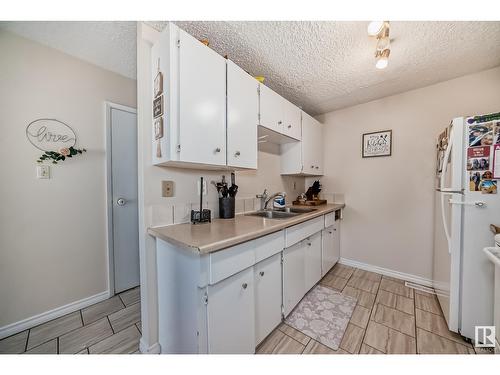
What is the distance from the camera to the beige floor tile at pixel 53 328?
4.36 feet

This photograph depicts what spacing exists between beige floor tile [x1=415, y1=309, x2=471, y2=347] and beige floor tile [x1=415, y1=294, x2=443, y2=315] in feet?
0.22

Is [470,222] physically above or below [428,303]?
above

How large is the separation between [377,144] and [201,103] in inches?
88.2

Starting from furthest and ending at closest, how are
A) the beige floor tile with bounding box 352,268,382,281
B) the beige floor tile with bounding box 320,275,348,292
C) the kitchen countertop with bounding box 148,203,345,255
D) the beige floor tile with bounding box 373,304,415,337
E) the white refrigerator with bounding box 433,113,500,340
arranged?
the beige floor tile with bounding box 352,268,382,281 → the beige floor tile with bounding box 320,275,348,292 → the beige floor tile with bounding box 373,304,415,337 → the white refrigerator with bounding box 433,113,500,340 → the kitchen countertop with bounding box 148,203,345,255

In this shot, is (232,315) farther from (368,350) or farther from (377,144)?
(377,144)

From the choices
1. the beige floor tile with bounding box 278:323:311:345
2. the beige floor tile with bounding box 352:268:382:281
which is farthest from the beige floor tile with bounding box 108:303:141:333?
the beige floor tile with bounding box 352:268:382:281

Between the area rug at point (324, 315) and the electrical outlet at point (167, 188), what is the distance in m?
1.38

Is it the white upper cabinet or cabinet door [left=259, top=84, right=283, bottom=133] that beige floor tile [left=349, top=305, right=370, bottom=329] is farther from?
cabinet door [left=259, top=84, right=283, bottom=133]

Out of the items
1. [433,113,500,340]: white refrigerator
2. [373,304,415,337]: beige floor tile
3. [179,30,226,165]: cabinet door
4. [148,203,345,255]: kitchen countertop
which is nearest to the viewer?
[148,203,345,255]: kitchen countertop

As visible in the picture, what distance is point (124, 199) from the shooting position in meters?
1.94

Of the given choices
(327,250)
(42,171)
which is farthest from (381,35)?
(42,171)

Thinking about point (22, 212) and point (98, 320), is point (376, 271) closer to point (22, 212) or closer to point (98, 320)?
point (98, 320)

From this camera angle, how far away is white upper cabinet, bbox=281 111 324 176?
2229mm
